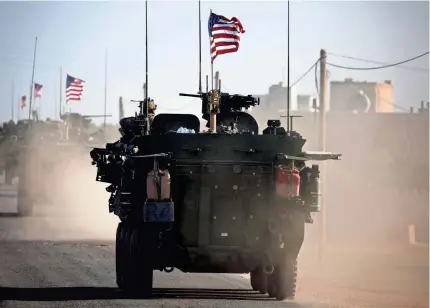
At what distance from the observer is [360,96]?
3622 inches

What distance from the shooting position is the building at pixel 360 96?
92250 mm

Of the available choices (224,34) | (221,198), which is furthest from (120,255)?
(224,34)

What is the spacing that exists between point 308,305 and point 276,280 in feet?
3.31

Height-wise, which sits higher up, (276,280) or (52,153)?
(52,153)

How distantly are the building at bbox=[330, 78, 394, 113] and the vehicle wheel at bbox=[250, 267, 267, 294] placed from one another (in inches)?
2782

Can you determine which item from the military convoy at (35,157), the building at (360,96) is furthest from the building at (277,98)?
the military convoy at (35,157)

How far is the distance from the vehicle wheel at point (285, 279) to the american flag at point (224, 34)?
8.39 metres

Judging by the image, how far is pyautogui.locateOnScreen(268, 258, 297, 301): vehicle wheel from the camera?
63.8 ft

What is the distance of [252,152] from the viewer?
1891cm

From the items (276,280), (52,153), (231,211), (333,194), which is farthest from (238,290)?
(333,194)

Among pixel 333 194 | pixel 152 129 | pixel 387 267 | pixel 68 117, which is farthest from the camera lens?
pixel 68 117

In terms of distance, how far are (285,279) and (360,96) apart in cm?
7346

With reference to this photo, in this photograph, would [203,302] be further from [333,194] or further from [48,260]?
[333,194]

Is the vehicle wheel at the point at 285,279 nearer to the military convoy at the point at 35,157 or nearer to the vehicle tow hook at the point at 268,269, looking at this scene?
the vehicle tow hook at the point at 268,269
